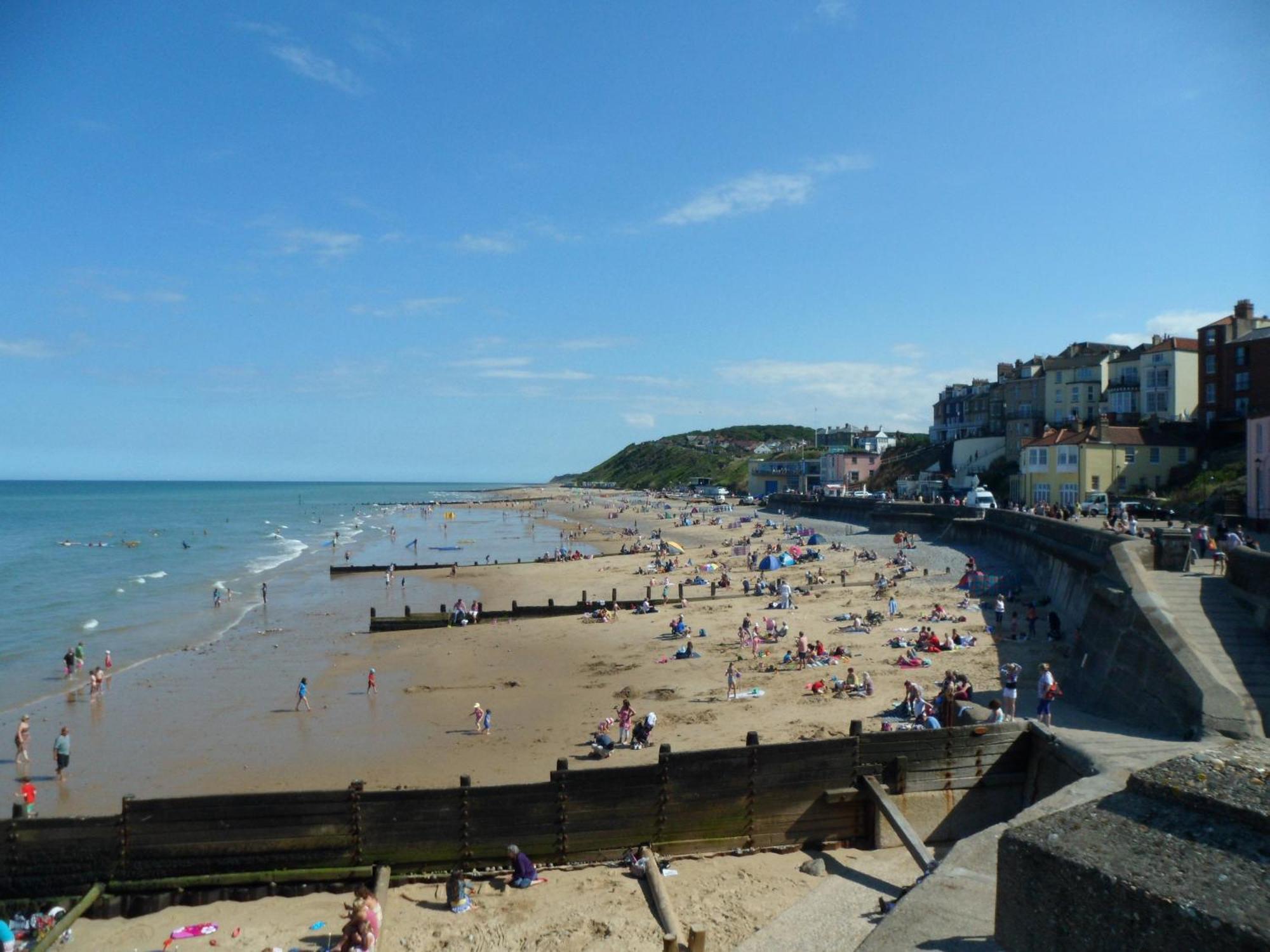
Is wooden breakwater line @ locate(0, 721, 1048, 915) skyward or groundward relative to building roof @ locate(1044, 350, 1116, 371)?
groundward

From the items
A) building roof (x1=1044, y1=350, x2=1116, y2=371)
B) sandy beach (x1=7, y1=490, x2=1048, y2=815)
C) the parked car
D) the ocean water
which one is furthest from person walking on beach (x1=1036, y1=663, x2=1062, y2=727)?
building roof (x1=1044, y1=350, x2=1116, y2=371)

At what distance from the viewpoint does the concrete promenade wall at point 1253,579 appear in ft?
49.7

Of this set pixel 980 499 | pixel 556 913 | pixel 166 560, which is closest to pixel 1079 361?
pixel 980 499

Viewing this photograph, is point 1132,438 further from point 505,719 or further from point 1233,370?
point 505,719

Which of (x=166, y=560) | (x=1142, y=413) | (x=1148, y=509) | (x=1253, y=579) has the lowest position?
(x=166, y=560)

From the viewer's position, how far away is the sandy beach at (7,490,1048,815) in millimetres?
17672

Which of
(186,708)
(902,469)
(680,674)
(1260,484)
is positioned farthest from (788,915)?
(902,469)

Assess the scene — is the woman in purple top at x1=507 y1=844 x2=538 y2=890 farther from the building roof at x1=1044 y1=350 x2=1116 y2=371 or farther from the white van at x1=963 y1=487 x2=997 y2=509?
the building roof at x1=1044 y1=350 x2=1116 y2=371

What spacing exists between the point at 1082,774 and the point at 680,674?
567 inches

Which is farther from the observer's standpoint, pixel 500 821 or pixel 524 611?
pixel 524 611

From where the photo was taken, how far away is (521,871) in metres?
10.9

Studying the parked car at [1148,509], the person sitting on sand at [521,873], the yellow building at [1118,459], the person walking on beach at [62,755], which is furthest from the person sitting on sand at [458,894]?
the yellow building at [1118,459]

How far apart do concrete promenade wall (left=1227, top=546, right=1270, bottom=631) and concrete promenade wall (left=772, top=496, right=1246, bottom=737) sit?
1506 millimetres

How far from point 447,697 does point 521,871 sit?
42.6ft
